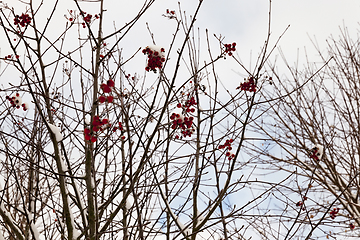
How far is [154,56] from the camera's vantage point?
2451 millimetres

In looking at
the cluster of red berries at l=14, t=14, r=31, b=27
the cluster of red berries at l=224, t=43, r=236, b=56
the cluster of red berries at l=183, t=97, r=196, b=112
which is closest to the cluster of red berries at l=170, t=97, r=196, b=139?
the cluster of red berries at l=183, t=97, r=196, b=112

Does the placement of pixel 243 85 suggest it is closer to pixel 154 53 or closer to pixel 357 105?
pixel 154 53

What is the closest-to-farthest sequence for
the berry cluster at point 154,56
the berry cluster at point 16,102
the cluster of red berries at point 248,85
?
the berry cluster at point 154,56 < the cluster of red berries at point 248,85 < the berry cluster at point 16,102

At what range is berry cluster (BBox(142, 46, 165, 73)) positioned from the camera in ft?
8.02

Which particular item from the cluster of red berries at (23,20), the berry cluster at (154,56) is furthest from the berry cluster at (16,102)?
the berry cluster at (154,56)

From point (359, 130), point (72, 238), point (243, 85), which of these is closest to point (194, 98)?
point (243, 85)

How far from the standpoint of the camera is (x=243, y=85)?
2.85m

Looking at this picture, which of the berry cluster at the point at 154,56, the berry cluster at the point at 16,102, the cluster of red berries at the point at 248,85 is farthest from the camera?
the berry cluster at the point at 16,102

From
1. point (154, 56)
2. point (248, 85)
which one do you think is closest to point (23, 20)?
point (154, 56)

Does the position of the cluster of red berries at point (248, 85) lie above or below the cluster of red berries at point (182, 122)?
above

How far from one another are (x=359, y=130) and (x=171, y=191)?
3.54 m

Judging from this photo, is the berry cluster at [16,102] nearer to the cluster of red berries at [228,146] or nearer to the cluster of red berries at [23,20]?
the cluster of red berries at [23,20]

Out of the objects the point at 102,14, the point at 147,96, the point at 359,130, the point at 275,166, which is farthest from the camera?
the point at 275,166

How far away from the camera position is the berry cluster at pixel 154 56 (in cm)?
245
